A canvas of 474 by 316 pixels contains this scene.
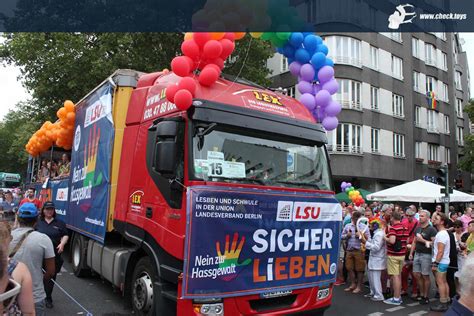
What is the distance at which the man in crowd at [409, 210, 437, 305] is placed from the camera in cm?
791

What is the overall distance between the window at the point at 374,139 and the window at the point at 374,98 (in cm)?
162

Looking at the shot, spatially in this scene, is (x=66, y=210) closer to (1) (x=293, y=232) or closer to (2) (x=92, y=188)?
(2) (x=92, y=188)

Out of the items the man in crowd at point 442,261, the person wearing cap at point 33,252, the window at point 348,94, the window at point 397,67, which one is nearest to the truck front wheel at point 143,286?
the person wearing cap at point 33,252

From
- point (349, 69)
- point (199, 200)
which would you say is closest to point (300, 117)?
point (199, 200)

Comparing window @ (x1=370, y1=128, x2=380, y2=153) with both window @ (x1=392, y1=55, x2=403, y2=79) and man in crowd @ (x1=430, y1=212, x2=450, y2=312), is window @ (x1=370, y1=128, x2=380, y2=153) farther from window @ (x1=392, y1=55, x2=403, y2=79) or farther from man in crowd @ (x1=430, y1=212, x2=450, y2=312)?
man in crowd @ (x1=430, y1=212, x2=450, y2=312)

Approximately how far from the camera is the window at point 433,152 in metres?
32.9

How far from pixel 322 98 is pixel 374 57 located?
78.9ft

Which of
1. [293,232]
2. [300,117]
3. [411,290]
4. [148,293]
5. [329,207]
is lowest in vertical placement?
[411,290]

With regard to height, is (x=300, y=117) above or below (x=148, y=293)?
above

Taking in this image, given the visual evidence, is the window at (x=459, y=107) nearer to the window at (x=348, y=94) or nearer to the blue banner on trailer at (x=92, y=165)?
the window at (x=348, y=94)

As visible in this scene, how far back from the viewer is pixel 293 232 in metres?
4.76

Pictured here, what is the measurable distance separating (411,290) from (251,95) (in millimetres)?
6585

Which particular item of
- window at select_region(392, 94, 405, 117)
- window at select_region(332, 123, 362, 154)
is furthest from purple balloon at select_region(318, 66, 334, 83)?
window at select_region(392, 94, 405, 117)

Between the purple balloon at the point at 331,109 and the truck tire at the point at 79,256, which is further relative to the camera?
the truck tire at the point at 79,256
